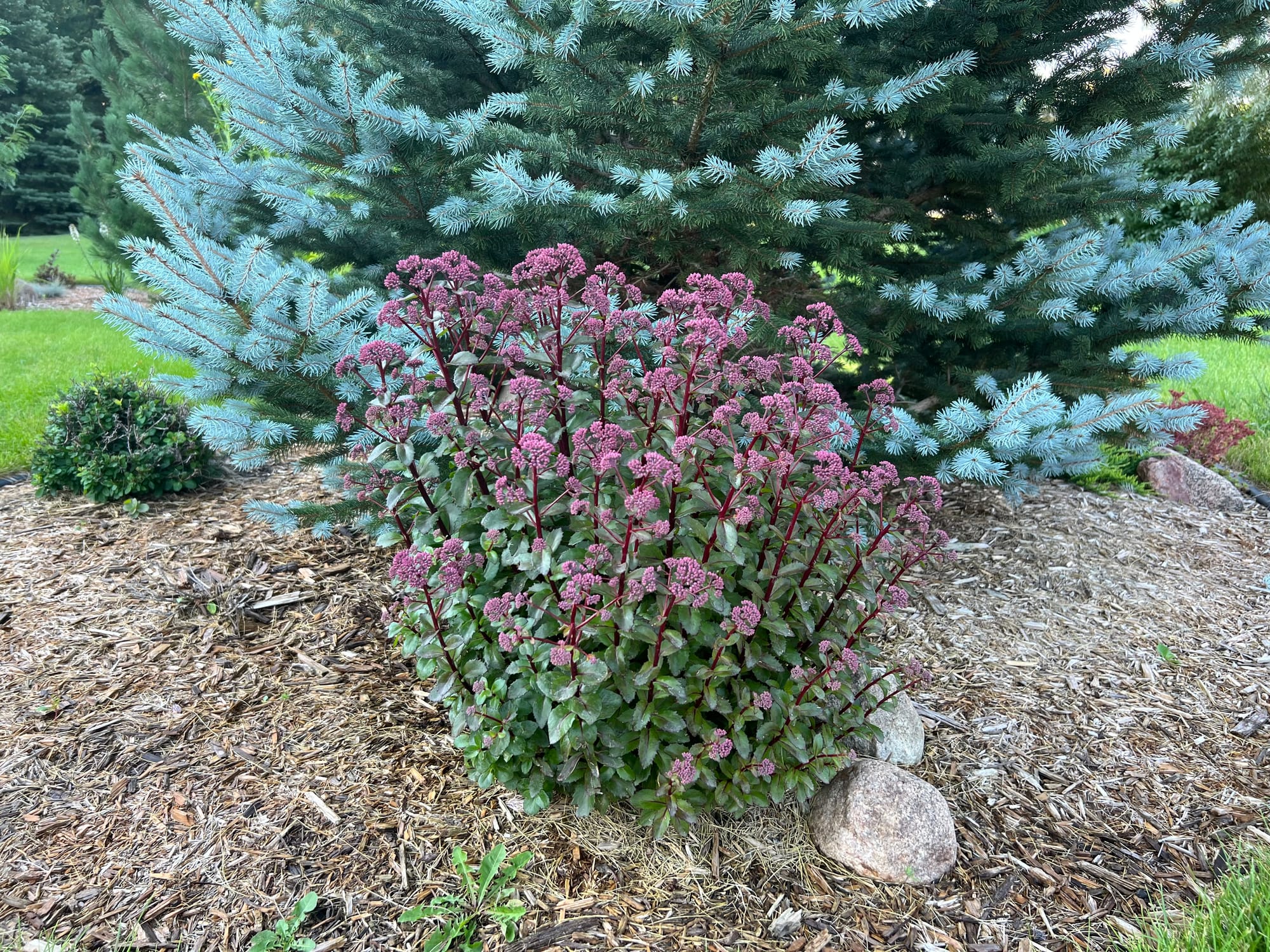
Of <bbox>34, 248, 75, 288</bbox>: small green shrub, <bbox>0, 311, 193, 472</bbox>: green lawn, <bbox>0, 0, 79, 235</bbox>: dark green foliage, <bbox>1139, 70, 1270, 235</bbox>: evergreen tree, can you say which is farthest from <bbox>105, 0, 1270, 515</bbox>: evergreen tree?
<bbox>0, 0, 79, 235</bbox>: dark green foliage

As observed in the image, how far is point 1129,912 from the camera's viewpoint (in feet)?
6.84

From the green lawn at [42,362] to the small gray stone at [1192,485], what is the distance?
6412 mm

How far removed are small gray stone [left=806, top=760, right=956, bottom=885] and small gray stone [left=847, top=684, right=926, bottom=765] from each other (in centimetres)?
20

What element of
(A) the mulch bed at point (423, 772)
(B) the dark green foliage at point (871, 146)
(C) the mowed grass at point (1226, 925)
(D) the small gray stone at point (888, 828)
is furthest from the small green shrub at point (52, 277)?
(C) the mowed grass at point (1226, 925)

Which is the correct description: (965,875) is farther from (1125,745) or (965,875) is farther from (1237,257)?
(1237,257)

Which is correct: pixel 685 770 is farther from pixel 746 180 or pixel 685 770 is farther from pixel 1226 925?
pixel 746 180

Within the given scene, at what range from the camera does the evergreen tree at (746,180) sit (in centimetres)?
274

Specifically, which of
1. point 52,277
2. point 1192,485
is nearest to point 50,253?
point 52,277

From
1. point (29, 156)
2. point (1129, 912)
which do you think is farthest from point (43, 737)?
point (29, 156)

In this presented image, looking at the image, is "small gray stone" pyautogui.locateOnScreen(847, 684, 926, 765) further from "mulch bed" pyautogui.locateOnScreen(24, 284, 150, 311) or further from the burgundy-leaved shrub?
"mulch bed" pyautogui.locateOnScreen(24, 284, 150, 311)

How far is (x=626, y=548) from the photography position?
1786mm

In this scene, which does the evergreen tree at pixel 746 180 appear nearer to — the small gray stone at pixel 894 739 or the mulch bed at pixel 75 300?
the small gray stone at pixel 894 739

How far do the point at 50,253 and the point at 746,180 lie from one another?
19.7m

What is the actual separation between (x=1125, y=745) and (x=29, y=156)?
26.3 meters
